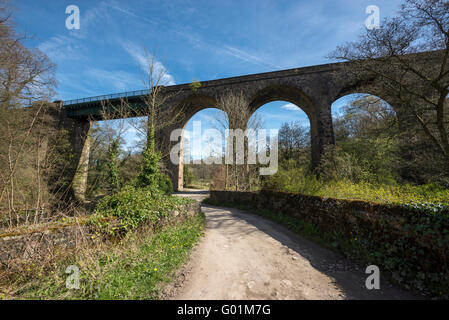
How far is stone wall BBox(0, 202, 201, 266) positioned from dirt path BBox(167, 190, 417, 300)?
2.21 m

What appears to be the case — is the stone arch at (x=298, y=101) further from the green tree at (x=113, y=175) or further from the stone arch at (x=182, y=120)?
the green tree at (x=113, y=175)

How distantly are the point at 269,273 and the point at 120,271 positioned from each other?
2.84m

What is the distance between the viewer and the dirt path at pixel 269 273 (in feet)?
9.95

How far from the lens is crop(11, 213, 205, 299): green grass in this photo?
8.98 feet

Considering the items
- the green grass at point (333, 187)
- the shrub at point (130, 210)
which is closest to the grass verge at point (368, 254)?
the green grass at point (333, 187)

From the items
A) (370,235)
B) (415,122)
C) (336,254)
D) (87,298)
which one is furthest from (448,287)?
(415,122)

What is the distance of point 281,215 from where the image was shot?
8320 millimetres

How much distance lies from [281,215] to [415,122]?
717 cm

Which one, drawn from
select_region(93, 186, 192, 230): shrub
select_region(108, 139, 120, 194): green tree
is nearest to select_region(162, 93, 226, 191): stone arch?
select_region(108, 139, 120, 194): green tree

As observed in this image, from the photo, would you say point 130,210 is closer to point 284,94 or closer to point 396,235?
point 396,235

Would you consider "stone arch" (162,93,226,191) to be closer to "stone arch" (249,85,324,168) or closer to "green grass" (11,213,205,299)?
"stone arch" (249,85,324,168)

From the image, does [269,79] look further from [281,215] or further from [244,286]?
[244,286]

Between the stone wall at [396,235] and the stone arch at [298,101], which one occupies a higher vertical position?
the stone arch at [298,101]

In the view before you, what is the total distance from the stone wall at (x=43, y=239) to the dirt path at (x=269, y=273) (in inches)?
86.9
